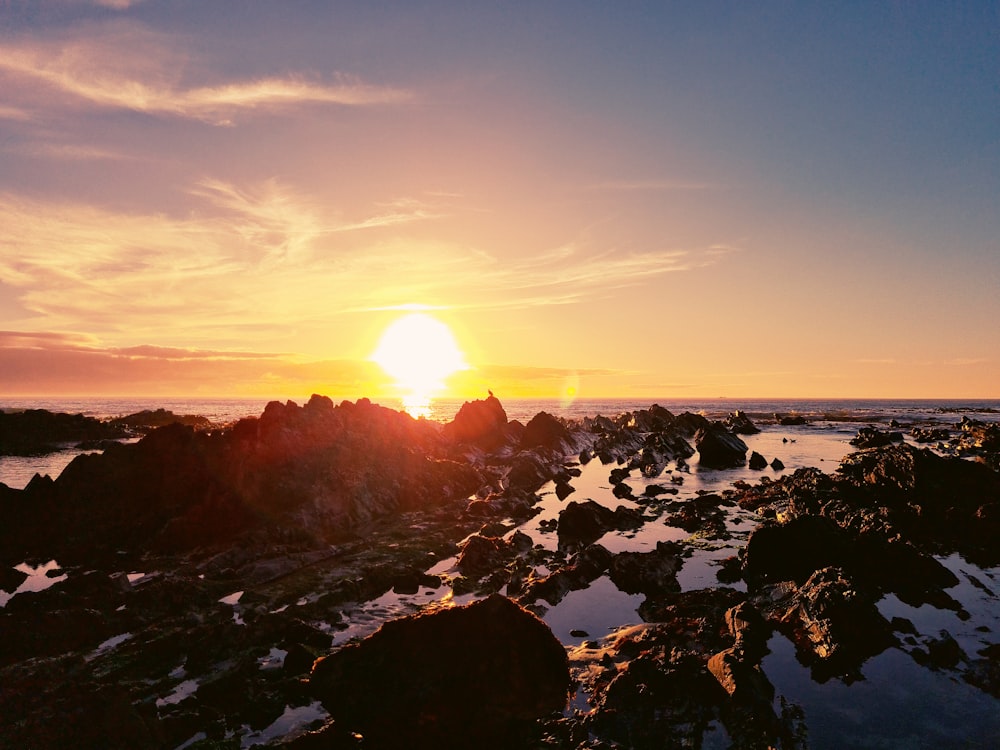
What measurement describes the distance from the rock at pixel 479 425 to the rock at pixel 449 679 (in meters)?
38.0

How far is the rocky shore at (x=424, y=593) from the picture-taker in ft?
30.3

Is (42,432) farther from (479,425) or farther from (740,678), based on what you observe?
(740,678)

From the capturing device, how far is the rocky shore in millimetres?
9227

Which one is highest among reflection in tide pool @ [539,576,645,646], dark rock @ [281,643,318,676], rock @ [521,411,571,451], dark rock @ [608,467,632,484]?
rock @ [521,411,571,451]

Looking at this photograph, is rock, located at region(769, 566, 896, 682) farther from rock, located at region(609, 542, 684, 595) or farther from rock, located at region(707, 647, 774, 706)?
rock, located at region(609, 542, 684, 595)

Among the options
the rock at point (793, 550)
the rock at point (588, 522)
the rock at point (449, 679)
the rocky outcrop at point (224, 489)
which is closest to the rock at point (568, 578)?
the rock at point (588, 522)

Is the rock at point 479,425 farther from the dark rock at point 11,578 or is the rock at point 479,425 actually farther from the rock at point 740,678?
the rock at point 740,678

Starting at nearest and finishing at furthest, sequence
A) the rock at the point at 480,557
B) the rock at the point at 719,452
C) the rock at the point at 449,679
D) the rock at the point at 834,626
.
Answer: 1. the rock at the point at 449,679
2. the rock at the point at 834,626
3. the rock at the point at 480,557
4. the rock at the point at 719,452

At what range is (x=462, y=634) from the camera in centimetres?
978

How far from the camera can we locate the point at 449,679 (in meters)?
9.23

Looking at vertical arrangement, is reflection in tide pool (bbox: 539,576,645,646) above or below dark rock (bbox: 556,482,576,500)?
above

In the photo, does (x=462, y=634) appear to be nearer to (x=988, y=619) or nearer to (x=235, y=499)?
(x=988, y=619)

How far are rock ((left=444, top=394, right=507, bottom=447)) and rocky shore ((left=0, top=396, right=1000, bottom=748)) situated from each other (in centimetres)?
1415

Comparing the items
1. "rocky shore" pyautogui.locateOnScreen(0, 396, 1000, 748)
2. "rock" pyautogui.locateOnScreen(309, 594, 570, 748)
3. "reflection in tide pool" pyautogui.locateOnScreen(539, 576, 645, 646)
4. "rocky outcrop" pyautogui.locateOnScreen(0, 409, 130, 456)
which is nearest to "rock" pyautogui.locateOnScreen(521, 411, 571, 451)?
"rocky shore" pyautogui.locateOnScreen(0, 396, 1000, 748)
